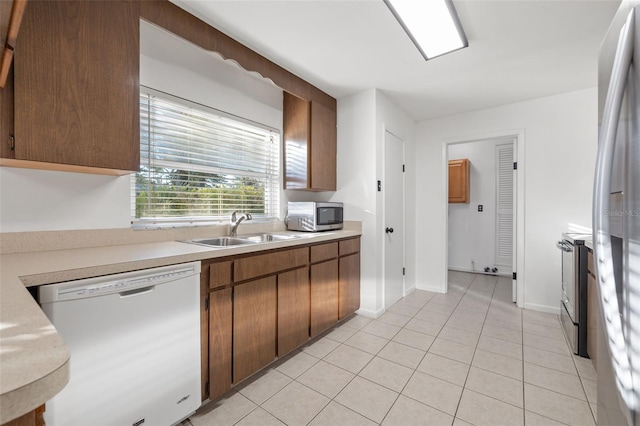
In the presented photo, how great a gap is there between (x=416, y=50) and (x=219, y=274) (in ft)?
7.42

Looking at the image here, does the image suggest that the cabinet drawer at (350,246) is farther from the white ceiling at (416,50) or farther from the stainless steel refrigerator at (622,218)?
the stainless steel refrigerator at (622,218)

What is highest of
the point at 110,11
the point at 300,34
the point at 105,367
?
the point at 300,34

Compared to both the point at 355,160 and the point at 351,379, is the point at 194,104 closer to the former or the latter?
the point at 355,160

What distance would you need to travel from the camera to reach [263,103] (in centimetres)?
283

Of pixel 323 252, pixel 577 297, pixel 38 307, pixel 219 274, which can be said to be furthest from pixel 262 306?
pixel 577 297

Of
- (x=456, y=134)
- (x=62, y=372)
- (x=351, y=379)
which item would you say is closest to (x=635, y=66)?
(x=62, y=372)

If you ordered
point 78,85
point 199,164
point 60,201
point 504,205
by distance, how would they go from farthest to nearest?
point 504,205
point 199,164
point 60,201
point 78,85

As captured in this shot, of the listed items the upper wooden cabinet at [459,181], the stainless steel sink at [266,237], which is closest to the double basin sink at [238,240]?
the stainless steel sink at [266,237]

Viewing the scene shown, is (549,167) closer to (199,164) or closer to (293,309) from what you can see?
(293,309)

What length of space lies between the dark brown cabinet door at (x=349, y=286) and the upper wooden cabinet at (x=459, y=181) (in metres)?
2.73

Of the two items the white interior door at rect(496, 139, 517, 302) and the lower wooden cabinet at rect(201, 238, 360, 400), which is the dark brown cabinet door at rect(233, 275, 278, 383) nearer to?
the lower wooden cabinet at rect(201, 238, 360, 400)

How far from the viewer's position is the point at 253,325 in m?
1.83

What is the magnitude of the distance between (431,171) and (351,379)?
2975mm

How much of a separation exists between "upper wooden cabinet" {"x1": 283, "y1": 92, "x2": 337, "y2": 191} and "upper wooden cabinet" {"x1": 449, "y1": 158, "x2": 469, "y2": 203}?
2777 millimetres
